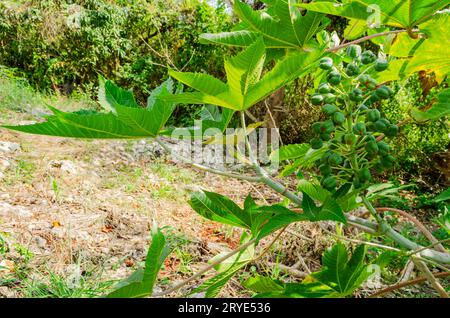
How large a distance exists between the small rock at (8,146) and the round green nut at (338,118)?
2.98 meters

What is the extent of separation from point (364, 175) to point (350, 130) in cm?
6

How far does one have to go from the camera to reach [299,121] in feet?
14.0

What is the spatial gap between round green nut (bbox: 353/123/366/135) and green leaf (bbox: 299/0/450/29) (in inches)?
5.9

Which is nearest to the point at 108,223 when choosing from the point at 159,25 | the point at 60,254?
the point at 60,254

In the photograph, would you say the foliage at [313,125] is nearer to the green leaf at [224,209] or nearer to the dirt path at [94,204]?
the green leaf at [224,209]

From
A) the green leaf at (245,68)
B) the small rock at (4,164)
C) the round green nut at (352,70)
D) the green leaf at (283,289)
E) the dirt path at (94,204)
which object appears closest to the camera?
the green leaf at (245,68)

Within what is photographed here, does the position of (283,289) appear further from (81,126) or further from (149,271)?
(81,126)

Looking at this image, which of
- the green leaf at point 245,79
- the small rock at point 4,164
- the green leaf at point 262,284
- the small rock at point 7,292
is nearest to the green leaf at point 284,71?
the green leaf at point 245,79

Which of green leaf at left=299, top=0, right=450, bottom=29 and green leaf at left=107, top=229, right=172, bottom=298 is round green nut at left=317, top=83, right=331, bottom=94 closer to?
green leaf at left=299, top=0, right=450, bottom=29

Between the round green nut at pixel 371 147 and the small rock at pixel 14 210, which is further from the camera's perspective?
the small rock at pixel 14 210

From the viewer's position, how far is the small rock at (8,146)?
296 cm

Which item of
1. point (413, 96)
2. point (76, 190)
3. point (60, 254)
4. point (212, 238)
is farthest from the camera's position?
point (413, 96)

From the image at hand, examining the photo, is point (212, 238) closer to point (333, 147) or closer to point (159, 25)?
point (333, 147)

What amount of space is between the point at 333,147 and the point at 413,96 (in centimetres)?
297
